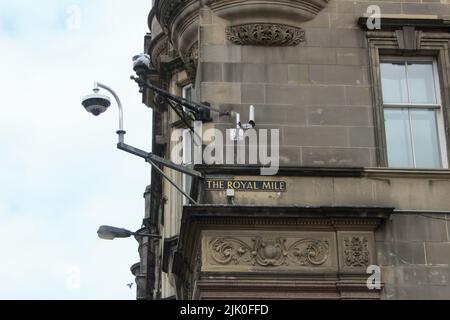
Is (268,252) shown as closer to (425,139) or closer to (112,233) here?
(425,139)

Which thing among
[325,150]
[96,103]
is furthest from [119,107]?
[325,150]

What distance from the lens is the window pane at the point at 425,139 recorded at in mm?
17562

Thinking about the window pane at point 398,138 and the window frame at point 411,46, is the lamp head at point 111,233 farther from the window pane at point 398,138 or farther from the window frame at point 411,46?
the window frame at point 411,46

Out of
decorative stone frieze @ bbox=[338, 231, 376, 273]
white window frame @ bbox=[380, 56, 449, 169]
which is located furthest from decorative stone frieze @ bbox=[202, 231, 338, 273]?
white window frame @ bbox=[380, 56, 449, 169]

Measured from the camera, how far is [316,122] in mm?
17344

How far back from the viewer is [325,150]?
1716 centimetres

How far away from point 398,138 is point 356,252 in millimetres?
2619

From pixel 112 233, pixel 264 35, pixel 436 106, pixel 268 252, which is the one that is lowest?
pixel 268 252

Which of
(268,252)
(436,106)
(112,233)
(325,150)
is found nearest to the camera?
(268,252)

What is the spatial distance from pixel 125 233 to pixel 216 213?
23.0 feet

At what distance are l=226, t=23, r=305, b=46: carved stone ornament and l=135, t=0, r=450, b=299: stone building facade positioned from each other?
0.02m

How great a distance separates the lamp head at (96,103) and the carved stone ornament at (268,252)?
3072 millimetres

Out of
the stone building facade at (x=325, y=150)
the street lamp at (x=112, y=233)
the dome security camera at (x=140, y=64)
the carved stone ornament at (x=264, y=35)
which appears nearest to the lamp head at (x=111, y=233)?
the street lamp at (x=112, y=233)
